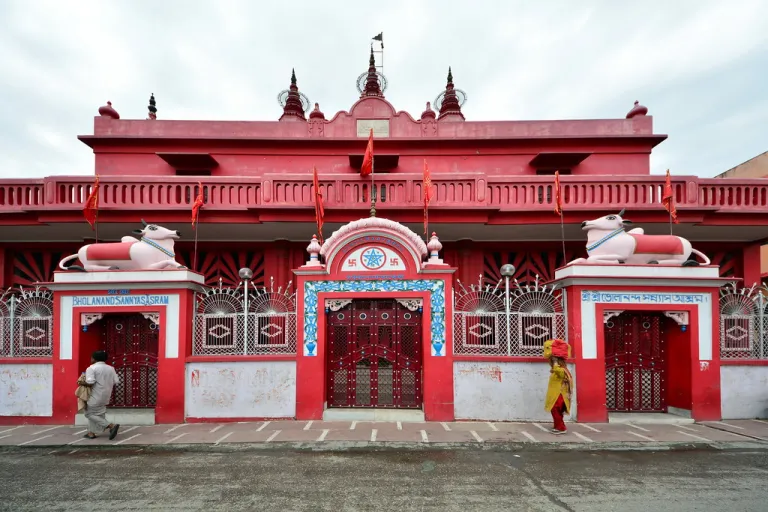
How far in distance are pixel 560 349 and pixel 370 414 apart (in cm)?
367

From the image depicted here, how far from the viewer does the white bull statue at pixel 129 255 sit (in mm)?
7969

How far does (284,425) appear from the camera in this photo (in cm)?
756

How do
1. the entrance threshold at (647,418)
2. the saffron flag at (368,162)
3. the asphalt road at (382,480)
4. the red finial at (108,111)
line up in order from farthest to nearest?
the red finial at (108,111)
the saffron flag at (368,162)
the entrance threshold at (647,418)
the asphalt road at (382,480)

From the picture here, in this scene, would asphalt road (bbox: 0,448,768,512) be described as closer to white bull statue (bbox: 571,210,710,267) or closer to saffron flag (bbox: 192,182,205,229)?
white bull statue (bbox: 571,210,710,267)

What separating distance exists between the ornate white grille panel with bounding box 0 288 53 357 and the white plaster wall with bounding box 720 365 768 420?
13038 mm

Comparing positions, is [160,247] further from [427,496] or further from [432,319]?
[427,496]

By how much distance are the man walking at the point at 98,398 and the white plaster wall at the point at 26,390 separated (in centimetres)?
130

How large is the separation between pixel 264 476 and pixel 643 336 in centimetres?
741

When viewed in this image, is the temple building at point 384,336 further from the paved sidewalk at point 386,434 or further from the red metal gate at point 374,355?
the paved sidewalk at point 386,434

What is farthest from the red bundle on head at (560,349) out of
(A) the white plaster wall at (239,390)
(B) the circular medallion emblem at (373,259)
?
(A) the white plaster wall at (239,390)

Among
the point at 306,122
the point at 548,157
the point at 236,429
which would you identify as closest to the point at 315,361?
the point at 236,429

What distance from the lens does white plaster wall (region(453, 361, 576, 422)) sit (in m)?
7.76

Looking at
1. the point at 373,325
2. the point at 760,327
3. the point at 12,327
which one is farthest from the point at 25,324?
the point at 760,327

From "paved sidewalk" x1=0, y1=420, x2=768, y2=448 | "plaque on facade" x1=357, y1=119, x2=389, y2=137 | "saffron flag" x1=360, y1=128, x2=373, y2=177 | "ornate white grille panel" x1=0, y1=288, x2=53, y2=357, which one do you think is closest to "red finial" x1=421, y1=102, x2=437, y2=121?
"plaque on facade" x1=357, y1=119, x2=389, y2=137
